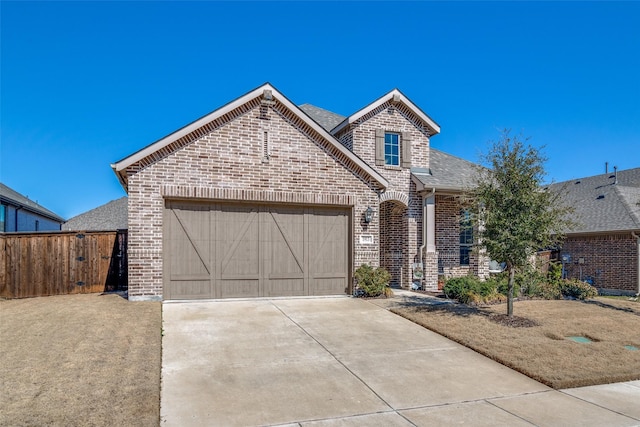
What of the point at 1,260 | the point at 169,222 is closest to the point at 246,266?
the point at 169,222

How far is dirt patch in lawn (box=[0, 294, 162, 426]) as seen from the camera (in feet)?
15.2

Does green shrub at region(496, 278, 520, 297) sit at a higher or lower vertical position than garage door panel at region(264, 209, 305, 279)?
lower

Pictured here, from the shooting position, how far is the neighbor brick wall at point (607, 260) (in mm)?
18328

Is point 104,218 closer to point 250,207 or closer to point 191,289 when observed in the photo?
point 191,289

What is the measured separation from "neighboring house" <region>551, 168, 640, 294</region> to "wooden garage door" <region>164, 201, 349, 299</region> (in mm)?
10512

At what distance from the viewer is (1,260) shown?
11531mm

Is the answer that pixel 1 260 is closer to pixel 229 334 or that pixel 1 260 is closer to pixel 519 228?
pixel 229 334

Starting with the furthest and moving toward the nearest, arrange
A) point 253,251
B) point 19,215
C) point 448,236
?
point 19,215, point 448,236, point 253,251

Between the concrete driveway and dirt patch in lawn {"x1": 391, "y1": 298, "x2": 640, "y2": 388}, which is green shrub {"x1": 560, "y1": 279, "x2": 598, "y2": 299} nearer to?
dirt patch in lawn {"x1": 391, "y1": 298, "x2": 640, "y2": 388}

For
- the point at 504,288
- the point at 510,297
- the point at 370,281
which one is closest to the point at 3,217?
the point at 370,281

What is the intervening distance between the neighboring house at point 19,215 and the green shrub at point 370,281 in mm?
19041

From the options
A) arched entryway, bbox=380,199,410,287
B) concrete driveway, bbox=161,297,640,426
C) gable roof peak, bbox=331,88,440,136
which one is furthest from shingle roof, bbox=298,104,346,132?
concrete driveway, bbox=161,297,640,426

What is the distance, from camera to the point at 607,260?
19.4 m

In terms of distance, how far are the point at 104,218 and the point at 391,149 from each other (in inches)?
966
